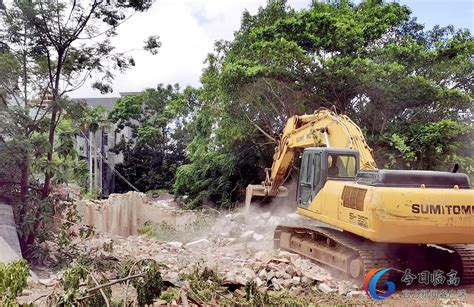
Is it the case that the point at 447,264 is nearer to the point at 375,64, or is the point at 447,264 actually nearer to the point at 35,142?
the point at 35,142

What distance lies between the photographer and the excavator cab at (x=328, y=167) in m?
8.73

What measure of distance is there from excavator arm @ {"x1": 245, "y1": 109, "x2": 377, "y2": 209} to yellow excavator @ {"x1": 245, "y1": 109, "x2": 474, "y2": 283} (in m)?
Result: 0.02

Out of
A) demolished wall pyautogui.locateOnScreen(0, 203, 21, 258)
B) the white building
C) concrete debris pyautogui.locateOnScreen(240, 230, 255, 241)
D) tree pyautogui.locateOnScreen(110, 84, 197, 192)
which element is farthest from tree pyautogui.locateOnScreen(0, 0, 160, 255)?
tree pyautogui.locateOnScreen(110, 84, 197, 192)

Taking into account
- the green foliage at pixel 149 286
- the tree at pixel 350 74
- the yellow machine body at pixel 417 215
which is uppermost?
the tree at pixel 350 74

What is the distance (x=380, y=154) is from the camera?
15797mm

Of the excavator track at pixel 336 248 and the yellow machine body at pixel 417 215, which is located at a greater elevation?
the yellow machine body at pixel 417 215

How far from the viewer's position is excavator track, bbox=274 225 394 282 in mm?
7277

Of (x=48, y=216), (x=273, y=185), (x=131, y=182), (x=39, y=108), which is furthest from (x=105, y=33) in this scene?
(x=131, y=182)

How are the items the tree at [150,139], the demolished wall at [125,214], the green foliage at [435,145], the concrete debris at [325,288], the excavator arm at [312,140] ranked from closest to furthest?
the concrete debris at [325,288], the excavator arm at [312,140], the green foliage at [435,145], the demolished wall at [125,214], the tree at [150,139]

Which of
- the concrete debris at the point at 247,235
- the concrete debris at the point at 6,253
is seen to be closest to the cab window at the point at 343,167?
the concrete debris at the point at 247,235

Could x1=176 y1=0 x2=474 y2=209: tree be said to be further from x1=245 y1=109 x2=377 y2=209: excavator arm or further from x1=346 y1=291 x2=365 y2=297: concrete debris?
x1=346 y1=291 x2=365 y2=297: concrete debris

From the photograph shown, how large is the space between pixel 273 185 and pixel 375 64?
5.11m

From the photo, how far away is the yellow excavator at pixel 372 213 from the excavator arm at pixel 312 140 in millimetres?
22

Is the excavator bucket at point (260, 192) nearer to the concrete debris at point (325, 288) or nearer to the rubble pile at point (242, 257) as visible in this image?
the rubble pile at point (242, 257)
